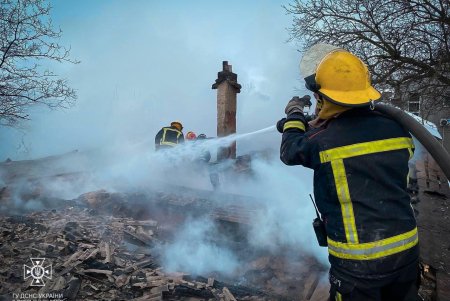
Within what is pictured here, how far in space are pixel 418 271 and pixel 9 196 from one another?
26.6 feet

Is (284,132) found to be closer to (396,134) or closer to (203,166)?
(396,134)

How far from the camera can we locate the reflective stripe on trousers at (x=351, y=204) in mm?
1790

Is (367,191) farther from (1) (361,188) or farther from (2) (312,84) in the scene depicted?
(2) (312,84)

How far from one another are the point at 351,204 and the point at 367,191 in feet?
0.38

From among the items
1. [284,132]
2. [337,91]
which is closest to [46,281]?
[284,132]

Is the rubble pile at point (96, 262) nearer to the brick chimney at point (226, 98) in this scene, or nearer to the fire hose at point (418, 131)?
the fire hose at point (418, 131)

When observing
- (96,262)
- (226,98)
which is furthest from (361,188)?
(226,98)

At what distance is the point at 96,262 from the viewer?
13.7 ft

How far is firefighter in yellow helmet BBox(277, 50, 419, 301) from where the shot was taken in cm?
179

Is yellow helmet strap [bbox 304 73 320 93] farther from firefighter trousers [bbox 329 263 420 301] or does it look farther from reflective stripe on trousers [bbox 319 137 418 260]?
firefighter trousers [bbox 329 263 420 301]

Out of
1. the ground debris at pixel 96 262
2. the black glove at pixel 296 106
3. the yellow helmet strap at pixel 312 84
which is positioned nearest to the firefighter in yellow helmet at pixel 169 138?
the ground debris at pixel 96 262

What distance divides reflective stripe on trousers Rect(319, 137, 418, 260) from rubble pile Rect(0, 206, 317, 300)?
81.0 inches

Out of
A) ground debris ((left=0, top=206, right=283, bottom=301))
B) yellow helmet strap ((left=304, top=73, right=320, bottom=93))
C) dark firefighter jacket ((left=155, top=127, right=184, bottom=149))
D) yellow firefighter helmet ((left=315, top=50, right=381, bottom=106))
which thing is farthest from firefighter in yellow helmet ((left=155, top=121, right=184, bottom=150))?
yellow firefighter helmet ((left=315, top=50, right=381, bottom=106))

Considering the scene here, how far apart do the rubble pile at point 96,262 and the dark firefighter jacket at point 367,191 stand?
6.69 feet
